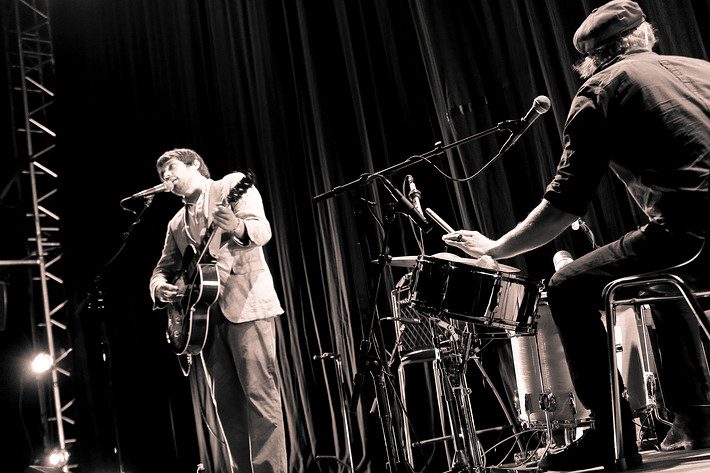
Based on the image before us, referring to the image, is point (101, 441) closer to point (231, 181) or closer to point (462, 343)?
point (231, 181)

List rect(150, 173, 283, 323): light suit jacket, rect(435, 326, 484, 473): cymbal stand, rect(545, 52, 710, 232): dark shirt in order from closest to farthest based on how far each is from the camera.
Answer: rect(545, 52, 710, 232): dark shirt < rect(435, 326, 484, 473): cymbal stand < rect(150, 173, 283, 323): light suit jacket

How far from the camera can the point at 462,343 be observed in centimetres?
299

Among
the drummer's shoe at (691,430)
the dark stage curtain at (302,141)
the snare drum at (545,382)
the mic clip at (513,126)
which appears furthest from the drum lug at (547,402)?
the mic clip at (513,126)

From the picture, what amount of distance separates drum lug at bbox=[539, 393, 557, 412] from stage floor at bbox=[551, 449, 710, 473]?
902mm

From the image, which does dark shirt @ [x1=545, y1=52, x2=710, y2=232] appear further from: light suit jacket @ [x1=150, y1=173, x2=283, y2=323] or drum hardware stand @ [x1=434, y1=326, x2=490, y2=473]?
light suit jacket @ [x1=150, y1=173, x2=283, y2=323]

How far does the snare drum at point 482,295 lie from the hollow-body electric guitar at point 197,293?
1.40 meters

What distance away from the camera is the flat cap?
7.32 ft

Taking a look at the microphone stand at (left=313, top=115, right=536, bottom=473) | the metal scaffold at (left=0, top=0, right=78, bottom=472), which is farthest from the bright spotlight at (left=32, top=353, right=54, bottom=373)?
the microphone stand at (left=313, top=115, right=536, bottom=473)

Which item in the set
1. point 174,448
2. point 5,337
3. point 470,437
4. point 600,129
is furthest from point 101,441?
point 600,129

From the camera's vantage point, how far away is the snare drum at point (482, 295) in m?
2.48

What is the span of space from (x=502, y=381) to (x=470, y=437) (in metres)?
1.36

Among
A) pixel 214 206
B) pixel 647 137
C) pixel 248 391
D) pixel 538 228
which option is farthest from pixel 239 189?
pixel 647 137

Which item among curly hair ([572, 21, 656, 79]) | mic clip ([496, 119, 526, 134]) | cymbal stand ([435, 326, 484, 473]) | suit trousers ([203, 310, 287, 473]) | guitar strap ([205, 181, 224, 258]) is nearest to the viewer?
curly hair ([572, 21, 656, 79])

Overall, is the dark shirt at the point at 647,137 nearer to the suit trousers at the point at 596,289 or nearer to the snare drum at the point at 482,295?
the suit trousers at the point at 596,289
